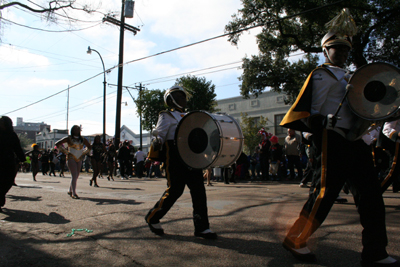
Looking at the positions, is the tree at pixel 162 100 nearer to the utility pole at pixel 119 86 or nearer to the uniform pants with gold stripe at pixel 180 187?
the utility pole at pixel 119 86

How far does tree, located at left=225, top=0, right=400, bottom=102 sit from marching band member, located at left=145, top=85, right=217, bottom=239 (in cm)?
1248

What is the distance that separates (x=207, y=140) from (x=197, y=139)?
0.13m

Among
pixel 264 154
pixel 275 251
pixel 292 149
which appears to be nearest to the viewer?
pixel 275 251

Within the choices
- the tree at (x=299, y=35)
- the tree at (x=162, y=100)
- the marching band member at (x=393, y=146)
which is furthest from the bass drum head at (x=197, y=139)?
the tree at (x=162, y=100)

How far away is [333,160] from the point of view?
280cm

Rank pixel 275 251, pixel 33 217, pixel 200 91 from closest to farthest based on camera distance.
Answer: pixel 275 251
pixel 33 217
pixel 200 91

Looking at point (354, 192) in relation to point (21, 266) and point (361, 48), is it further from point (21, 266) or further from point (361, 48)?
point (361, 48)

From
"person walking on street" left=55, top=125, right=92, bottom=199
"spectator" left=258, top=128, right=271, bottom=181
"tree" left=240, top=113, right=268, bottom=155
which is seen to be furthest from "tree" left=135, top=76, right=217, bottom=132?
"person walking on street" left=55, top=125, right=92, bottom=199

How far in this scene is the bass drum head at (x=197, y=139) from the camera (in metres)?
3.68

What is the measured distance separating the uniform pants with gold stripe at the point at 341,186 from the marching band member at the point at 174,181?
46.1 inches

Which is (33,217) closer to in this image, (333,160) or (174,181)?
(174,181)

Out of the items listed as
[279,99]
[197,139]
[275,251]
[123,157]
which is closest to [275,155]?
[123,157]

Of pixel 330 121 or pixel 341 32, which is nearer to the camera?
pixel 330 121

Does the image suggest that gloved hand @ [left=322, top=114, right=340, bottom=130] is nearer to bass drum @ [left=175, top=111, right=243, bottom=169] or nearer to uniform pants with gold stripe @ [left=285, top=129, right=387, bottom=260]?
uniform pants with gold stripe @ [left=285, top=129, right=387, bottom=260]
